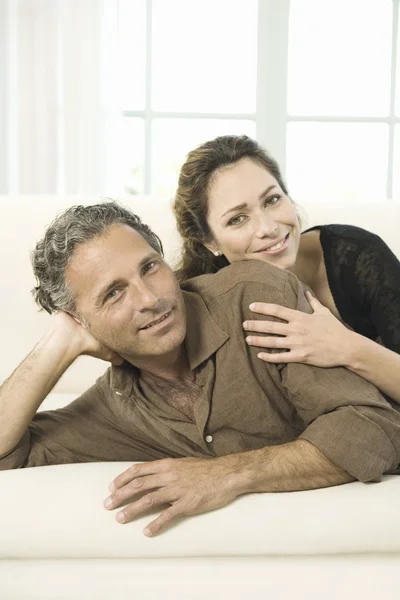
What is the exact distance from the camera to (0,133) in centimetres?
504

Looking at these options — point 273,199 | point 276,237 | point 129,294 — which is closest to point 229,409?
point 129,294

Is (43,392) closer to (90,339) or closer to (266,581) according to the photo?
(90,339)

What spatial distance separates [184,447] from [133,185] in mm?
3692

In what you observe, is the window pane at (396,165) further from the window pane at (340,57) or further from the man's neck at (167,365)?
the man's neck at (167,365)

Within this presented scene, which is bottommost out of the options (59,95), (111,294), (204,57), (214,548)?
(214,548)

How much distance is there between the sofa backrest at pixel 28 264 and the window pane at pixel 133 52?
8.61ft

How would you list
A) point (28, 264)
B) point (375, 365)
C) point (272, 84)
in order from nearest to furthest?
1. point (375, 365)
2. point (28, 264)
3. point (272, 84)

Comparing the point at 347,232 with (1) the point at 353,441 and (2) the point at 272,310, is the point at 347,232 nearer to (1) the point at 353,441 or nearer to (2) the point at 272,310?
(2) the point at 272,310

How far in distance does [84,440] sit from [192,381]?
31 centimetres

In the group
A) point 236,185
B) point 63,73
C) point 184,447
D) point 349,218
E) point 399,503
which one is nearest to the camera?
point 399,503

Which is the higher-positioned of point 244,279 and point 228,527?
point 244,279

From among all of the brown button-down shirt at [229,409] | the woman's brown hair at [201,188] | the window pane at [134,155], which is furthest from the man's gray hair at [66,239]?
the window pane at [134,155]

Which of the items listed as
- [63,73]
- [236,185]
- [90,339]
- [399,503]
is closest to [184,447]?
[90,339]

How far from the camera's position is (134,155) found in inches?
209
